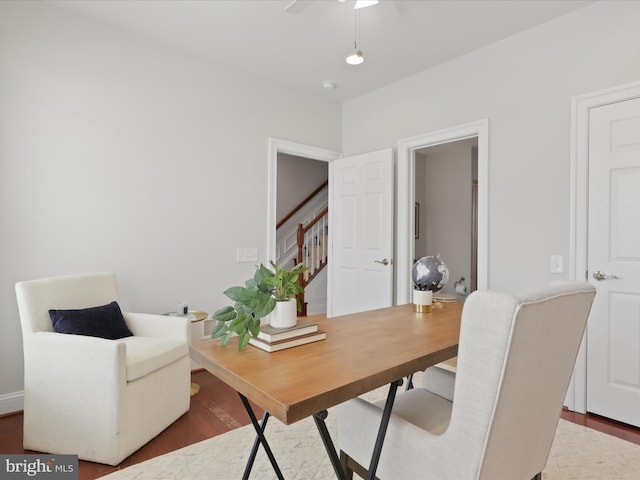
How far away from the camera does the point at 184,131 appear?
320 centimetres

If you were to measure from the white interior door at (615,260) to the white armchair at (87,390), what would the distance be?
9.27 ft

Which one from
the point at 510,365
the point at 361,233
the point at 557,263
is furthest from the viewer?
the point at 361,233

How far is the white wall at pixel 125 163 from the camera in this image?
246 cm

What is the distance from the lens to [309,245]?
5887 mm

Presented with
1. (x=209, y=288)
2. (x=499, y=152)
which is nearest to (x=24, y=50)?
(x=209, y=288)

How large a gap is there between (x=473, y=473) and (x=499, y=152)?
2.63 meters

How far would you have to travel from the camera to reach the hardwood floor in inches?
76.7

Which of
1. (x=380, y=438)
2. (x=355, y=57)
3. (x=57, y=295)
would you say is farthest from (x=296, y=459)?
(x=355, y=57)

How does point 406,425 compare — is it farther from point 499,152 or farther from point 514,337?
point 499,152

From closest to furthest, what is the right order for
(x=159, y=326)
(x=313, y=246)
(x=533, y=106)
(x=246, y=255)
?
A: (x=159, y=326)
(x=533, y=106)
(x=246, y=255)
(x=313, y=246)

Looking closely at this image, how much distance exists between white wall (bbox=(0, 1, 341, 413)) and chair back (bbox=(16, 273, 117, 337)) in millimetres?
247

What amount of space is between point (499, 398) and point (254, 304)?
0.77 metres

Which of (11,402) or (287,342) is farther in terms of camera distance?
(11,402)

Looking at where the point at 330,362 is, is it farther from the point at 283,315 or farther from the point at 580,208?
the point at 580,208
